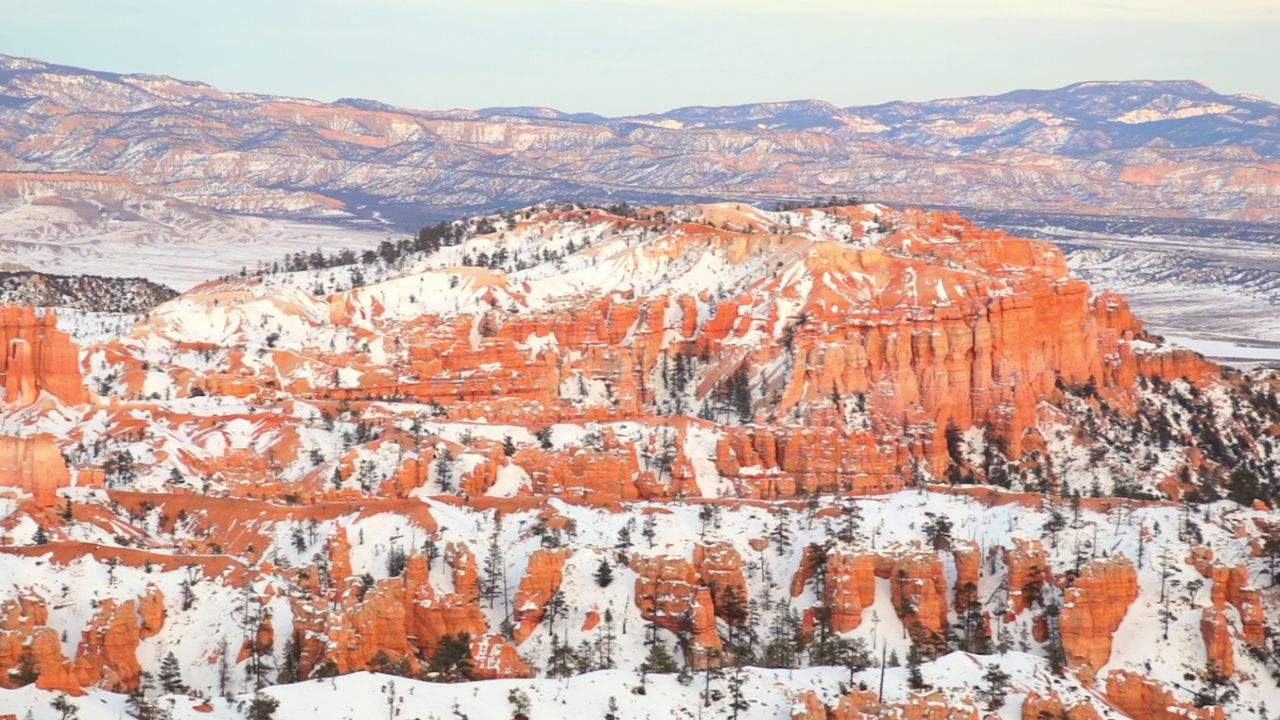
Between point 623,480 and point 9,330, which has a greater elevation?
point 9,330

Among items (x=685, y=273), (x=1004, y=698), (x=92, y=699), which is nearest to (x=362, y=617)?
(x=92, y=699)

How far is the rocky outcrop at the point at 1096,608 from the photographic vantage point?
275ft

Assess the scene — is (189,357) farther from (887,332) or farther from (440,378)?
(887,332)

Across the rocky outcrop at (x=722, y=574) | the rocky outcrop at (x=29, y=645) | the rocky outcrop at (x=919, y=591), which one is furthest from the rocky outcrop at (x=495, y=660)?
the rocky outcrop at (x=919, y=591)

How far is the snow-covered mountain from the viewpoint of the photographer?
80.2 metres

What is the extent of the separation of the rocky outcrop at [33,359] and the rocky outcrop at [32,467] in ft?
70.7

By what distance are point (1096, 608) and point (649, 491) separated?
35.4m

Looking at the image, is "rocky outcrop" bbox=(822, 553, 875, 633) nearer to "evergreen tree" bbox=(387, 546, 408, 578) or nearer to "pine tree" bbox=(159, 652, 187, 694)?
"evergreen tree" bbox=(387, 546, 408, 578)

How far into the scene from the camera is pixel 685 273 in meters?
163

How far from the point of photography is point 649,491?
114 metres

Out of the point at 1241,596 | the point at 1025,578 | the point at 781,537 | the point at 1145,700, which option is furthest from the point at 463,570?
the point at 1241,596

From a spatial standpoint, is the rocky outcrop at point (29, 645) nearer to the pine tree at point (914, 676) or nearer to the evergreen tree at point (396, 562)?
the evergreen tree at point (396, 562)

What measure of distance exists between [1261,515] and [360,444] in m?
54.0

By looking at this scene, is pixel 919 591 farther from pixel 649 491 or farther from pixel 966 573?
pixel 649 491
